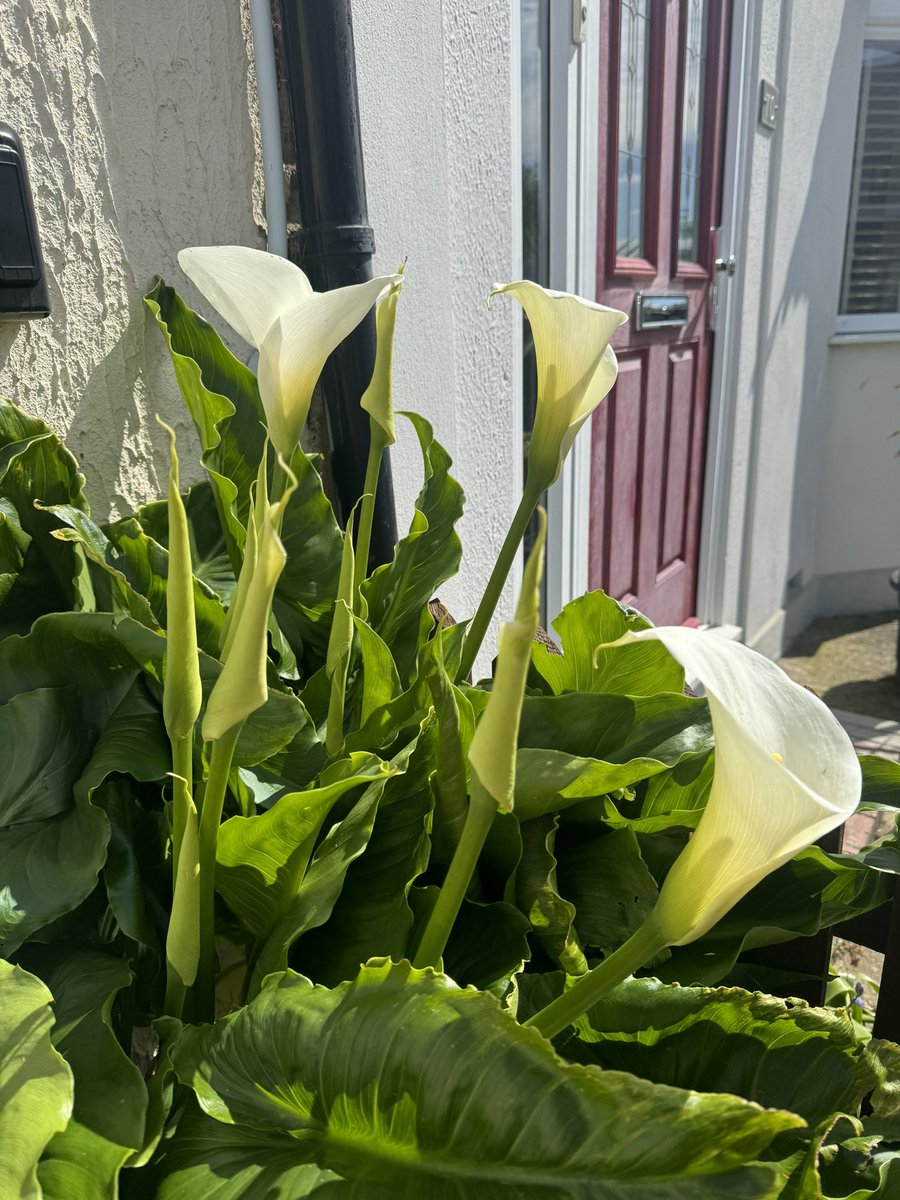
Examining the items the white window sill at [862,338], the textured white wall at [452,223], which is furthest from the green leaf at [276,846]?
the white window sill at [862,338]

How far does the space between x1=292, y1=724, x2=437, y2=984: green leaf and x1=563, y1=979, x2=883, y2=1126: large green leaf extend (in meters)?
0.10

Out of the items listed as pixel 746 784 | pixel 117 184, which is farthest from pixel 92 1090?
pixel 117 184

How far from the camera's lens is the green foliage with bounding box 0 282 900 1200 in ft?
1.01

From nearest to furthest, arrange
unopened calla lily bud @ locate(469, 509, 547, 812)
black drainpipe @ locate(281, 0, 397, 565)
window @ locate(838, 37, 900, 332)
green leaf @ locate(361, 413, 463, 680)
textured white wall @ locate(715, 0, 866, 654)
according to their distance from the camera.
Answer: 1. unopened calla lily bud @ locate(469, 509, 547, 812)
2. green leaf @ locate(361, 413, 463, 680)
3. black drainpipe @ locate(281, 0, 397, 565)
4. textured white wall @ locate(715, 0, 866, 654)
5. window @ locate(838, 37, 900, 332)

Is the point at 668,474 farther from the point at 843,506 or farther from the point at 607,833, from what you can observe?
the point at 607,833

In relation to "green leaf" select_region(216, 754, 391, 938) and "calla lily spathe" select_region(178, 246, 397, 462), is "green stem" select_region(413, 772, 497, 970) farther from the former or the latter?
"calla lily spathe" select_region(178, 246, 397, 462)

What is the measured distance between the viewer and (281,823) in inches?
15.6

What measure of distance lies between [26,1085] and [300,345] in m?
0.31

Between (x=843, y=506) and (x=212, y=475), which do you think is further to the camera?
(x=843, y=506)

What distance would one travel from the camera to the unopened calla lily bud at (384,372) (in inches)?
17.1

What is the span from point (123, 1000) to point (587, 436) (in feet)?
5.08

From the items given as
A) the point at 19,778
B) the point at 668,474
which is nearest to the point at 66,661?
the point at 19,778

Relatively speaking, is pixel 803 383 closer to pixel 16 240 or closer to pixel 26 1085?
pixel 16 240

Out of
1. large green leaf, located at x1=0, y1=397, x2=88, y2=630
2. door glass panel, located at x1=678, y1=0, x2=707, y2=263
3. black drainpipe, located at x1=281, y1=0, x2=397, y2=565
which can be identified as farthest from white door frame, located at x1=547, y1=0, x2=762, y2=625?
large green leaf, located at x1=0, y1=397, x2=88, y2=630
